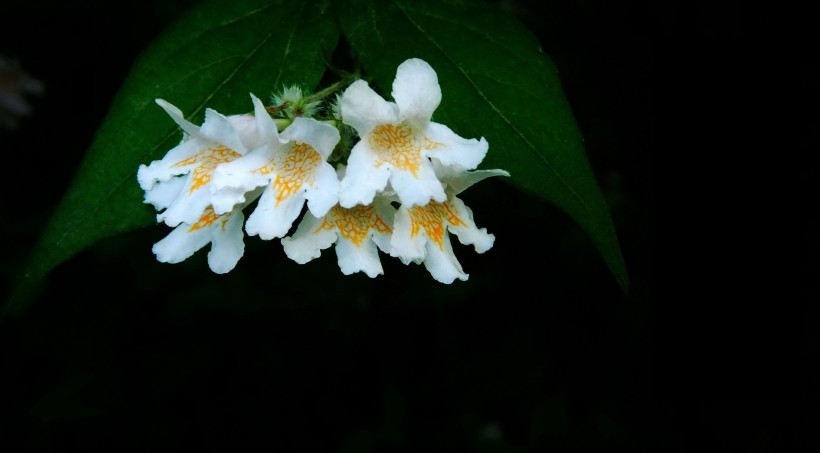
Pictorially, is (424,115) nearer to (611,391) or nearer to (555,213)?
(555,213)

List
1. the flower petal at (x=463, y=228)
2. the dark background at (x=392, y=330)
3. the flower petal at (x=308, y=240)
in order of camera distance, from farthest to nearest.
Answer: the dark background at (x=392, y=330) → the flower petal at (x=463, y=228) → the flower petal at (x=308, y=240)

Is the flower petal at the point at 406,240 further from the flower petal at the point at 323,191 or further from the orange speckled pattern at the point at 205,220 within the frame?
the orange speckled pattern at the point at 205,220

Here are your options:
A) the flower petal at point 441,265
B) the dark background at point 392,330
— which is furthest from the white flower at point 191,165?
the dark background at point 392,330

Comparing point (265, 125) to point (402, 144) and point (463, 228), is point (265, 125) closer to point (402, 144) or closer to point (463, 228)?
point (402, 144)

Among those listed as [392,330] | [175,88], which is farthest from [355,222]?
[392,330]

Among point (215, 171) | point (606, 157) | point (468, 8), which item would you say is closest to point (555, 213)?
point (606, 157)

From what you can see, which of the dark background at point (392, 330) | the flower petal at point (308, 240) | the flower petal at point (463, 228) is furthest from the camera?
the dark background at point (392, 330)

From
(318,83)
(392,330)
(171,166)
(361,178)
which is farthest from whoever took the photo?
(392,330)
